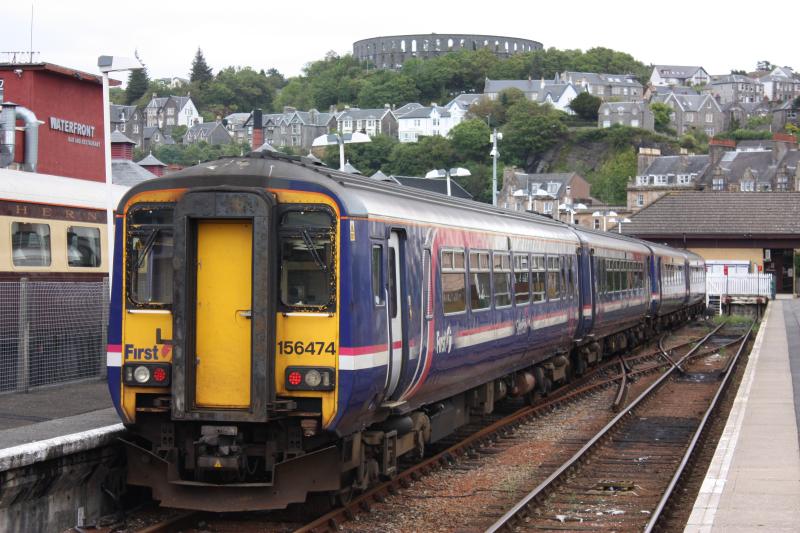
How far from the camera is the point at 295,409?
10055 millimetres

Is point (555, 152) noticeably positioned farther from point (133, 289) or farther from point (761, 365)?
point (133, 289)

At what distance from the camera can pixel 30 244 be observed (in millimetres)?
15969

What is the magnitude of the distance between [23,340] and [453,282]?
538cm

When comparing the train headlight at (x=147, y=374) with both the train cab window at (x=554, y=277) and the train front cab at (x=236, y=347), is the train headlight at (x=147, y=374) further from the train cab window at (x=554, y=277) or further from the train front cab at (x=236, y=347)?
the train cab window at (x=554, y=277)

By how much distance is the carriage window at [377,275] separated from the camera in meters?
10.7

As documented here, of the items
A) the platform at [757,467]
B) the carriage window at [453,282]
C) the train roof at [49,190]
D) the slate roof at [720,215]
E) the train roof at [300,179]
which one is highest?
the slate roof at [720,215]

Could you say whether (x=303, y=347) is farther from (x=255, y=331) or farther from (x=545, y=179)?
(x=545, y=179)

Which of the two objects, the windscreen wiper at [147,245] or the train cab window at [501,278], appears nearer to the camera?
the windscreen wiper at [147,245]

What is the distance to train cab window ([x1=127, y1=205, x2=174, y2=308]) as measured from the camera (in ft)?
34.0

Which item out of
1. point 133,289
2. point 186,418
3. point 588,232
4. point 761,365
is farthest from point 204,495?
point 761,365

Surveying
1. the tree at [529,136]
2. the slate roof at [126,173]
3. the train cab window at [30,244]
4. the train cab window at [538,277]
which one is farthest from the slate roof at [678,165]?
the train cab window at [30,244]

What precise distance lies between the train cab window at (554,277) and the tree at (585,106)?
585ft

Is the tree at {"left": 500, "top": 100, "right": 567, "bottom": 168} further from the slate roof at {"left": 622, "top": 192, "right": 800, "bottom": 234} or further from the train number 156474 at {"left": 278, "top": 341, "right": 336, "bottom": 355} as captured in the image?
the train number 156474 at {"left": 278, "top": 341, "right": 336, "bottom": 355}

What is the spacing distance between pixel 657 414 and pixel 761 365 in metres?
7.36
